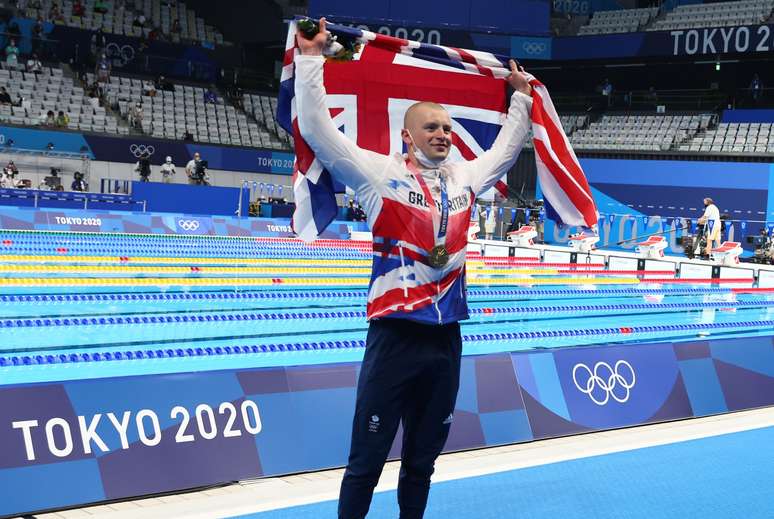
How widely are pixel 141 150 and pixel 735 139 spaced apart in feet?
49.7

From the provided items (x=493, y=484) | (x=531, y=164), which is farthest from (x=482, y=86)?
(x=531, y=164)

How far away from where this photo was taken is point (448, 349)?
8.83 ft

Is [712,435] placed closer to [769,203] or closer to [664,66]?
[769,203]

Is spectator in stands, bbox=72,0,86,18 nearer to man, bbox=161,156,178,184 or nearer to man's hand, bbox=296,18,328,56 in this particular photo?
man, bbox=161,156,178,184

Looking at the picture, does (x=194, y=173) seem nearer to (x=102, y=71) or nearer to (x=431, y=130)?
(x=102, y=71)

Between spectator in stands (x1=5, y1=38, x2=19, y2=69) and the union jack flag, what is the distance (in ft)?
70.0

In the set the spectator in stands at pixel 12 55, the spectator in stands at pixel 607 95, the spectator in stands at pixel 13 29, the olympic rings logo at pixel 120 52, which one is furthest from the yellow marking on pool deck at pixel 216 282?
the olympic rings logo at pixel 120 52

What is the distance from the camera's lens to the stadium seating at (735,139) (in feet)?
70.8

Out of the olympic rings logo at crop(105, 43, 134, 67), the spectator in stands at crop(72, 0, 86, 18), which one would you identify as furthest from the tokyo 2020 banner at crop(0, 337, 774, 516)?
the spectator in stands at crop(72, 0, 86, 18)

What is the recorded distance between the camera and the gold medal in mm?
2674

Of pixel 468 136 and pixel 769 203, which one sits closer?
pixel 468 136

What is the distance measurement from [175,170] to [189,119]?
109 inches

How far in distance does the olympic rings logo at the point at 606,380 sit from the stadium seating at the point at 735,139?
58.5 ft

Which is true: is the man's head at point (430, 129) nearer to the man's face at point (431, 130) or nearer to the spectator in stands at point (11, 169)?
the man's face at point (431, 130)
